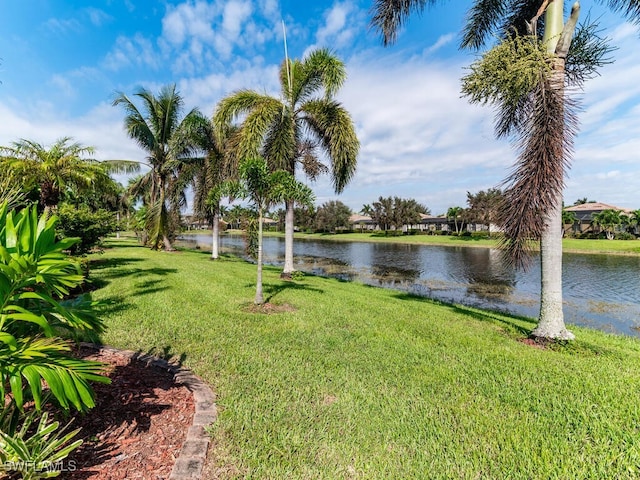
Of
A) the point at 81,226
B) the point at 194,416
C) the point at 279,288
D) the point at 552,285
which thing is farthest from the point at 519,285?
the point at 81,226

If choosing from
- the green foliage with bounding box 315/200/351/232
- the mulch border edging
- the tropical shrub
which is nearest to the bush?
the green foliage with bounding box 315/200/351/232

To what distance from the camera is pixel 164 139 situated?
18.3m

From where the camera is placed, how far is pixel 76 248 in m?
8.87

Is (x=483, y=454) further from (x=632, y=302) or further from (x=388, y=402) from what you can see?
(x=632, y=302)

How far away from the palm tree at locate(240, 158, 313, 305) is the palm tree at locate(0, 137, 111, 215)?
454 cm

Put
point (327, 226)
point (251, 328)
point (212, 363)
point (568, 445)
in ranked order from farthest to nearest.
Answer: point (327, 226) < point (251, 328) < point (212, 363) < point (568, 445)

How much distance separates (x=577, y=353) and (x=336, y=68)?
404 inches

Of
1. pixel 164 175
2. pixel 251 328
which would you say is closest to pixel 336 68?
pixel 251 328

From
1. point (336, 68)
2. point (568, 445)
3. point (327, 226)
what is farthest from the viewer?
point (327, 226)

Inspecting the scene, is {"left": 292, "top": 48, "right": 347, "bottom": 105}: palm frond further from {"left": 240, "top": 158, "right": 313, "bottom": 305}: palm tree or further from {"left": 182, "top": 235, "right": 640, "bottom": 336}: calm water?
{"left": 182, "top": 235, "right": 640, "bottom": 336}: calm water

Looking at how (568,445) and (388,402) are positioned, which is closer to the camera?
(568,445)

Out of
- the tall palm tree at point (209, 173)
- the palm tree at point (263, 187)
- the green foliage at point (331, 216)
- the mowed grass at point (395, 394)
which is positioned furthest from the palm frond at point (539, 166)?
the green foliage at point (331, 216)

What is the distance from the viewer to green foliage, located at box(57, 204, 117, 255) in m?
8.72

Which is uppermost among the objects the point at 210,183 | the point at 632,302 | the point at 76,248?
the point at 210,183
